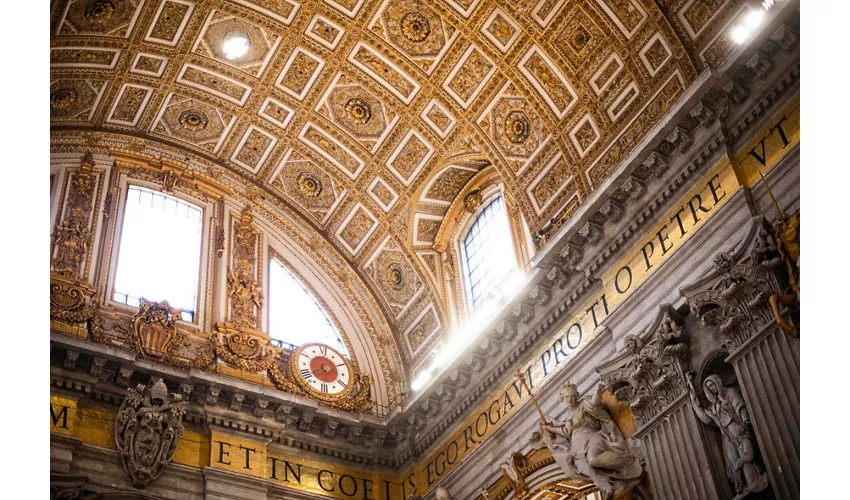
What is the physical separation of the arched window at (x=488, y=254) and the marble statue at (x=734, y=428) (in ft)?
18.5

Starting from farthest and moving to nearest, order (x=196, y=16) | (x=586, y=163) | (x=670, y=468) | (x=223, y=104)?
(x=223, y=104), (x=196, y=16), (x=586, y=163), (x=670, y=468)

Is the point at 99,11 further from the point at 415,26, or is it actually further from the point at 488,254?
the point at 488,254

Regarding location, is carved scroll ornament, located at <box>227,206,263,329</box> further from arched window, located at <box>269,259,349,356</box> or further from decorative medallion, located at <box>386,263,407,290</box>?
decorative medallion, located at <box>386,263,407,290</box>

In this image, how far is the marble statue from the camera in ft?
36.7

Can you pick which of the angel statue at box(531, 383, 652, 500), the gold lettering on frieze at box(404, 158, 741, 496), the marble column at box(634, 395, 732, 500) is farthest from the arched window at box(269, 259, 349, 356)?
the marble column at box(634, 395, 732, 500)

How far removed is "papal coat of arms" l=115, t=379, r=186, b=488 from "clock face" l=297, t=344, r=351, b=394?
2933mm

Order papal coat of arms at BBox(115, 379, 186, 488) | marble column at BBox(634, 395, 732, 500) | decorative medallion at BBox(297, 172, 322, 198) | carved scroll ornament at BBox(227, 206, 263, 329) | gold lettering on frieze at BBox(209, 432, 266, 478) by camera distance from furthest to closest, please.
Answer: decorative medallion at BBox(297, 172, 322, 198) < carved scroll ornament at BBox(227, 206, 263, 329) < gold lettering on frieze at BBox(209, 432, 266, 478) < papal coat of arms at BBox(115, 379, 186, 488) < marble column at BBox(634, 395, 732, 500)

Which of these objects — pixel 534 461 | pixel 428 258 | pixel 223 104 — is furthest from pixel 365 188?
pixel 534 461

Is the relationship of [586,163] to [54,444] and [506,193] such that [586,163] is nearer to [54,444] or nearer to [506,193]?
[506,193]

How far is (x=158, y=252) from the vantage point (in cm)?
1803

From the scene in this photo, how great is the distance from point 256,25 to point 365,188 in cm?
363

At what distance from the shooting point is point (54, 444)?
14234 millimetres

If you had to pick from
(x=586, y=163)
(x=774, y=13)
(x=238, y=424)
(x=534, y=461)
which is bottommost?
(x=534, y=461)

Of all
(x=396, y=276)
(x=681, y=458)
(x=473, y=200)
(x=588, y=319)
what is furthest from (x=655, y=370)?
(x=396, y=276)
